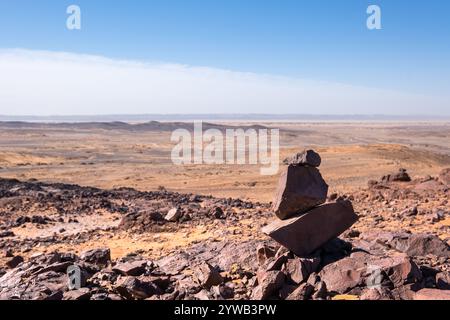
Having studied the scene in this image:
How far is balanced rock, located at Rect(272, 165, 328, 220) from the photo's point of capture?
29.0 feet

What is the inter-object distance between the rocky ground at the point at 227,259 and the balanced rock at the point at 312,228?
0.20 metres

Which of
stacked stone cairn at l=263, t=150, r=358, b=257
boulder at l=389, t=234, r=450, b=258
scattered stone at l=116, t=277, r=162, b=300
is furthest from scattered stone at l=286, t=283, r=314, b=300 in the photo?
boulder at l=389, t=234, r=450, b=258

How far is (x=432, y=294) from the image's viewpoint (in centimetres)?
739

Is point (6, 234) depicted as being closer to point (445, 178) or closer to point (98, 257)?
point (98, 257)

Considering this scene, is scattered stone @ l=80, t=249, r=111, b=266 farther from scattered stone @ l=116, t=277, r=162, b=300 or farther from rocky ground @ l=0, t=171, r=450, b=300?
scattered stone @ l=116, t=277, r=162, b=300

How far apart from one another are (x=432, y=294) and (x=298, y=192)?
2.75 meters

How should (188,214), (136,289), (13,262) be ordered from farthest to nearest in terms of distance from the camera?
(188,214)
(13,262)
(136,289)

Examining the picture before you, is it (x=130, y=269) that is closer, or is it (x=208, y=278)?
(x=208, y=278)

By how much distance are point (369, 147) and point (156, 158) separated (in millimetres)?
22728

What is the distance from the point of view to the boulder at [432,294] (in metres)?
7.25

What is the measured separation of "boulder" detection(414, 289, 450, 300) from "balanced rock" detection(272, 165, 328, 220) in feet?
7.58

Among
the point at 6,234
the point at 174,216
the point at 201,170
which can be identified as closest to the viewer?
the point at 6,234

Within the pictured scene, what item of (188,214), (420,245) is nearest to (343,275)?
(420,245)

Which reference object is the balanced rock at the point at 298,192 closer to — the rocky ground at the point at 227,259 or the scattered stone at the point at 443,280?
the rocky ground at the point at 227,259
